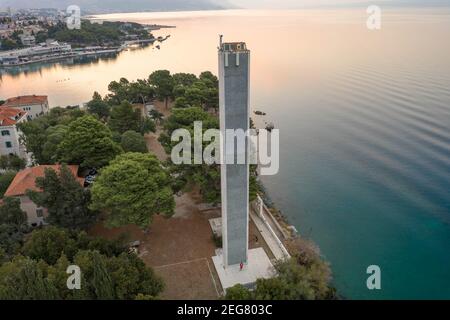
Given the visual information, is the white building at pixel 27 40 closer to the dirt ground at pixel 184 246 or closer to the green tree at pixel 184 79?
the green tree at pixel 184 79

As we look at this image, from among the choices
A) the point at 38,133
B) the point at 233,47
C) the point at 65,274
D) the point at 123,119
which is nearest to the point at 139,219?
the point at 65,274

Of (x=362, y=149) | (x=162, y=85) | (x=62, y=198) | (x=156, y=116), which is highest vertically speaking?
(x=162, y=85)

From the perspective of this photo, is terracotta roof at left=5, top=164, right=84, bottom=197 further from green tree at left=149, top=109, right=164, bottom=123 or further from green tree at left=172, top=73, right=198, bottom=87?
green tree at left=172, top=73, right=198, bottom=87

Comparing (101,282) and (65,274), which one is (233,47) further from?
(65,274)

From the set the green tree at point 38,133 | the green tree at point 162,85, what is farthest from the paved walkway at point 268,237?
the green tree at point 162,85

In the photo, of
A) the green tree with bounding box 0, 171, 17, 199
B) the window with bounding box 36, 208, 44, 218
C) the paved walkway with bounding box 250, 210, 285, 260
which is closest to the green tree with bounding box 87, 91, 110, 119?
the green tree with bounding box 0, 171, 17, 199
